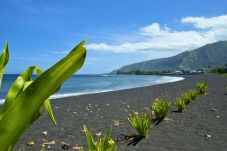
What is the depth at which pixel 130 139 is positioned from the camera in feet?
19.5

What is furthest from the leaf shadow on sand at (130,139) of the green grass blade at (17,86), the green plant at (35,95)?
the green plant at (35,95)

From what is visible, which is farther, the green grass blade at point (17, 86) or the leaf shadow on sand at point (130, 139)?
the leaf shadow on sand at point (130, 139)

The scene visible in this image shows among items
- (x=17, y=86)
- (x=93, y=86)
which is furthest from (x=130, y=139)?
(x=93, y=86)

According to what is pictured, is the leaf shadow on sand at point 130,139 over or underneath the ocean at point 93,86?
over

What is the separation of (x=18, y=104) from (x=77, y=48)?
23cm

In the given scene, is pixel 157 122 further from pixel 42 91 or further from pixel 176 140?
pixel 42 91

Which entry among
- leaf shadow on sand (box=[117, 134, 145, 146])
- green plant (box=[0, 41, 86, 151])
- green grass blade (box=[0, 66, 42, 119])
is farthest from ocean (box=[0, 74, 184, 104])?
green plant (box=[0, 41, 86, 151])

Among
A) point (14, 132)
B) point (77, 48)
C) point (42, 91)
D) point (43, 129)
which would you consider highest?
point (77, 48)

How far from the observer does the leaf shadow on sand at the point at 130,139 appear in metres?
5.78

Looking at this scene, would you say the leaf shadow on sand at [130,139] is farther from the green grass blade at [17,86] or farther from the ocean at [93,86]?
the ocean at [93,86]

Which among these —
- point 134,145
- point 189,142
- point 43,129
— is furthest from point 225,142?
point 43,129

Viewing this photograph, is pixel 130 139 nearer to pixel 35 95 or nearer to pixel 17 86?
pixel 17 86

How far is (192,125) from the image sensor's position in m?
7.64

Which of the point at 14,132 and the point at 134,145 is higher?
the point at 14,132
